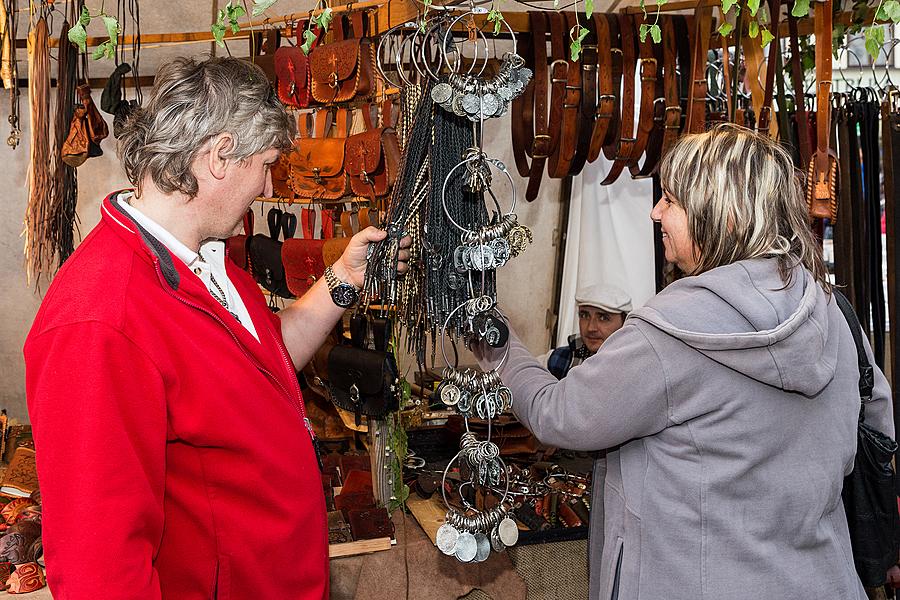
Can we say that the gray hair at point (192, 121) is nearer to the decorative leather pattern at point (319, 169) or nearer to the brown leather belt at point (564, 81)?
the decorative leather pattern at point (319, 169)

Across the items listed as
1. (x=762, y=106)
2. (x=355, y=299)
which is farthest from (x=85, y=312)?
(x=762, y=106)

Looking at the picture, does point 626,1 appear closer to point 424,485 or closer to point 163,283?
point 424,485

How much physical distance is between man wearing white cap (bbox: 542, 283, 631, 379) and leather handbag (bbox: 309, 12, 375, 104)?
159 cm

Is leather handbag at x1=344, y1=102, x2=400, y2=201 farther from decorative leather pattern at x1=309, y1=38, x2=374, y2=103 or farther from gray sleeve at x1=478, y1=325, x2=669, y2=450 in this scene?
gray sleeve at x1=478, y1=325, x2=669, y2=450

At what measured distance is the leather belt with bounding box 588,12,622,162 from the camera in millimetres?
2639

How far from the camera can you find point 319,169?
2512 millimetres

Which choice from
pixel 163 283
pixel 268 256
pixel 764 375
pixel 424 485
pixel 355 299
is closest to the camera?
pixel 163 283

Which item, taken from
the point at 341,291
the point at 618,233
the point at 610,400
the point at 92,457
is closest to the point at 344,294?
the point at 341,291

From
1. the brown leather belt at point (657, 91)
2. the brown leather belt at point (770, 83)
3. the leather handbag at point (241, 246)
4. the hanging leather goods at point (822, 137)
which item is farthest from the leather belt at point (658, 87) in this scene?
the leather handbag at point (241, 246)

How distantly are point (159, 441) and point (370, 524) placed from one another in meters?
1.27

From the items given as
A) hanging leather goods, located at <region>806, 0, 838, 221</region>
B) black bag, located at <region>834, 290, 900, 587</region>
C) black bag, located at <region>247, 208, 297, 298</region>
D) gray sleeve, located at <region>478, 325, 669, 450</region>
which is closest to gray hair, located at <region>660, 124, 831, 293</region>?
gray sleeve, located at <region>478, 325, 669, 450</region>

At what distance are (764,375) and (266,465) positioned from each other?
3.07ft

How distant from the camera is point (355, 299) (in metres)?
2.02

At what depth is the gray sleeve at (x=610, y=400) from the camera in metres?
1.55
